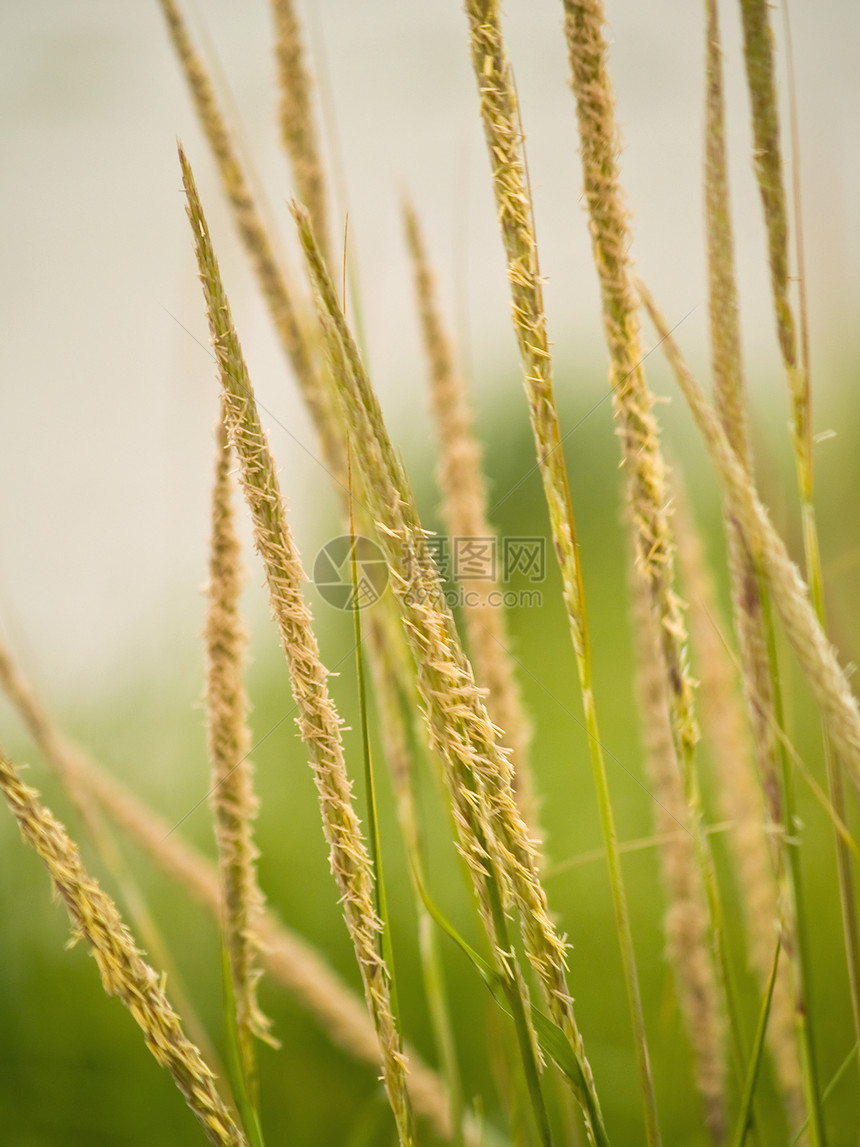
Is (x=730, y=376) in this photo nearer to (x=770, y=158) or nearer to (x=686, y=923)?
(x=770, y=158)

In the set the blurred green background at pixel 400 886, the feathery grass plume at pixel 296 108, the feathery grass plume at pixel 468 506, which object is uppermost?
the feathery grass plume at pixel 296 108

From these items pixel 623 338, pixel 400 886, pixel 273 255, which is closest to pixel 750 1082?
pixel 623 338

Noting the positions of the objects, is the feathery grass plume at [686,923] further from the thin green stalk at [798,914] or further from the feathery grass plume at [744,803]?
the thin green stalk at [798,914]

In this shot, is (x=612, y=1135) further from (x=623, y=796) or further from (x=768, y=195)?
(x=768, y=195)

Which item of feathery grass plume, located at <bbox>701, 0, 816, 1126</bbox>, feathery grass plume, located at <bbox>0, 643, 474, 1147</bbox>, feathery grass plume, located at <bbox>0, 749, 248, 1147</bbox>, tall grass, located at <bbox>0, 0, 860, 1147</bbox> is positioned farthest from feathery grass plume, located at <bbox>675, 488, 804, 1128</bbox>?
feathery grass plume, located at <bbox>0, 749, 248, 1147</bbox>

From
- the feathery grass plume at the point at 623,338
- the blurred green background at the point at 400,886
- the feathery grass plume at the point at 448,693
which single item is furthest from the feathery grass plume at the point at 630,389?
the blurred green background at the point at 400,886

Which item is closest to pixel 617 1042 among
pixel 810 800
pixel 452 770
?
pixel 810 800

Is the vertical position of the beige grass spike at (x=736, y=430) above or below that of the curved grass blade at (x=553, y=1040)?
above

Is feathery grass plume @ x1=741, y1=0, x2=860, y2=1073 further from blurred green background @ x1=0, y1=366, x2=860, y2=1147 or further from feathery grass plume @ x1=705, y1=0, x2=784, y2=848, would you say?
blurred green background @ x1=0, y1=366, x2=860, y2=1147
